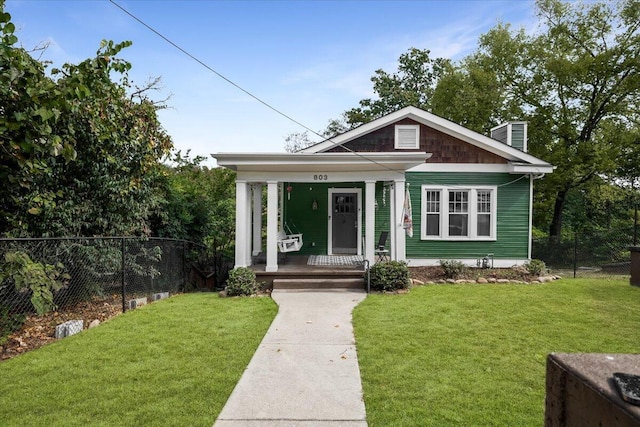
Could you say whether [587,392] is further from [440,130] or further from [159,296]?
[440,130]

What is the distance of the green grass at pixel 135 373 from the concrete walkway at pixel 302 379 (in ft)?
0.61

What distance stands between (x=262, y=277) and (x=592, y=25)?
18323 mm

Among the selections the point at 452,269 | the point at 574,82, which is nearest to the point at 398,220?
the point at 452,269

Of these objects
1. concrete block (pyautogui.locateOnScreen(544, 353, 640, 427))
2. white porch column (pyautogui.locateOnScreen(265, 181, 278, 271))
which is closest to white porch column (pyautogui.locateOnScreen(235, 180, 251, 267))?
white porch column (pyautogui.locateOnScreen(265, 181, 278, 271))

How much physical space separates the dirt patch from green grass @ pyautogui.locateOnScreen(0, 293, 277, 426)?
1.34 feet

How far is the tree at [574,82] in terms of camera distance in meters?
16.1

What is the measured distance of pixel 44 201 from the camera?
6.43 m

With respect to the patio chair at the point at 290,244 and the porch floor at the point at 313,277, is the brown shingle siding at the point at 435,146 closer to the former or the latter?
the patio chair at the point at 290,244

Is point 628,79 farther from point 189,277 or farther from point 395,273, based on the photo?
point 189,277

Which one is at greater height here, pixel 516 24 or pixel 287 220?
pixel 516 24

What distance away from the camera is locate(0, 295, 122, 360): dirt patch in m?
5.26

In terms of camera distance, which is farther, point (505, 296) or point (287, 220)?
point (287, 220)

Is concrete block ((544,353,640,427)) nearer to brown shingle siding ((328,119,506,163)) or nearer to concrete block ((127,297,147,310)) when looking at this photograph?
concrete block ((127,297,147,310))

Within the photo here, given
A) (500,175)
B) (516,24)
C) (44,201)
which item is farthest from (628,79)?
(44,201)
